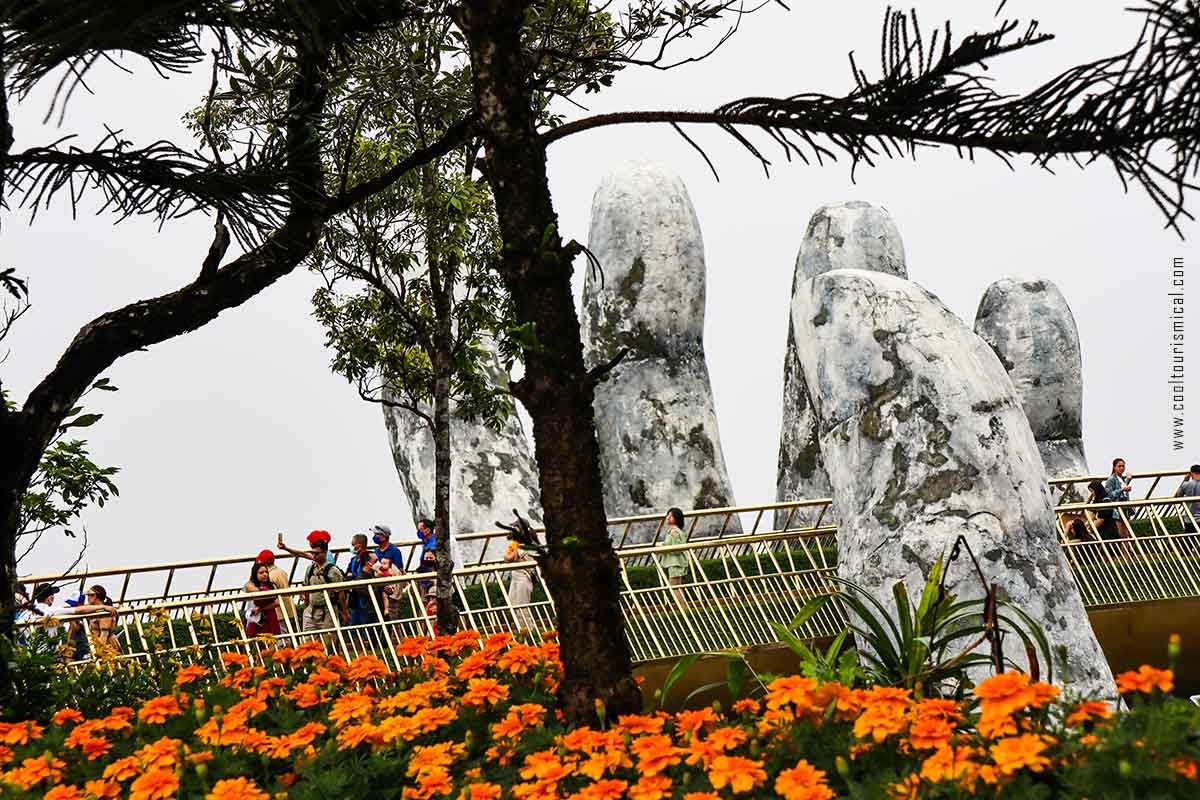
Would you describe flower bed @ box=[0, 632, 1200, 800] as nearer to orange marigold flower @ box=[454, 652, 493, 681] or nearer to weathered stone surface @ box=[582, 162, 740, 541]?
orange marigold flower @ box=[454, 652, 493, 681]

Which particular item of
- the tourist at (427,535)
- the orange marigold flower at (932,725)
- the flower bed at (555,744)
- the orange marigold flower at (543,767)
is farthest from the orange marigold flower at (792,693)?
the tourist at (427,535)

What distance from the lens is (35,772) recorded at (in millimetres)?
3662

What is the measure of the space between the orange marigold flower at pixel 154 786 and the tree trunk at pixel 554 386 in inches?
48.5

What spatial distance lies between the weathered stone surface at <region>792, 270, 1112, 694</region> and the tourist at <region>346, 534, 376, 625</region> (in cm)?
358

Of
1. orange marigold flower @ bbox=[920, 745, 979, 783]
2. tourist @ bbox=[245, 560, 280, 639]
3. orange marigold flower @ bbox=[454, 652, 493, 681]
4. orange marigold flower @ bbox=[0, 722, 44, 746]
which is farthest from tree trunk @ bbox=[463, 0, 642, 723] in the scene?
tourist @ bbox=[245, 560, 280, 639]

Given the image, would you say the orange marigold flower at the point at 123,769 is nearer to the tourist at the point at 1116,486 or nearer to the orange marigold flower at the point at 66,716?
the orange marigold flower at the point at 66,716

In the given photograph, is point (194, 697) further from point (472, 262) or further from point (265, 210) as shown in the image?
point (472, 262)

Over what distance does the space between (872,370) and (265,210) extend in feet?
12.7

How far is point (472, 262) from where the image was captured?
9.20m

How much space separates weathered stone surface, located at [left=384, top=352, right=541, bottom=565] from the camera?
1609 cm

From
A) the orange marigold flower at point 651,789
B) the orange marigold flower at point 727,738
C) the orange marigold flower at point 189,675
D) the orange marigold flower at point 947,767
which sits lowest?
the orange marigold flower at point 947,767

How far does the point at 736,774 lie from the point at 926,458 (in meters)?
4.95

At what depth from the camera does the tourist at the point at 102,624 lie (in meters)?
6.05

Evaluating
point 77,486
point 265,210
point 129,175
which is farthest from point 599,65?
point 77,486
